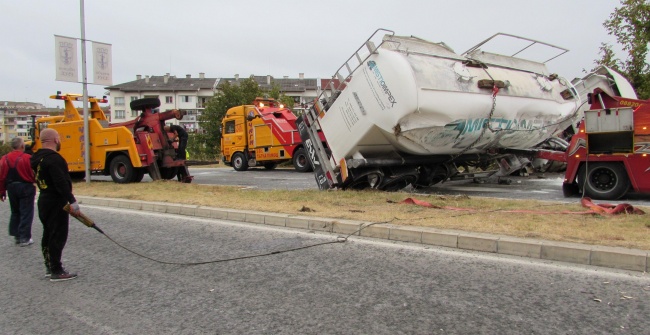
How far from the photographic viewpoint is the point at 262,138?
21141mm

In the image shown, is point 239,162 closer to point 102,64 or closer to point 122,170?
point 122,170

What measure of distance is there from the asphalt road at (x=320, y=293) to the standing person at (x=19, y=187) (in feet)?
2.17


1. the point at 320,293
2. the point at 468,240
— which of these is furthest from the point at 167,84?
the point at 320,293

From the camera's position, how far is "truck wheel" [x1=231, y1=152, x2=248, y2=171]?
22203 millimetres

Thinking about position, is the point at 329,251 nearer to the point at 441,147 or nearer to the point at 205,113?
the point at 441,147

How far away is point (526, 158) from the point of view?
41.1ft

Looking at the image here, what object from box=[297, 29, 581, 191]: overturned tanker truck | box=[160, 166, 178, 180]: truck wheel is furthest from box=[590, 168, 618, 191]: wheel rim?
box=[160, 166, 178, 180]: truck wheel

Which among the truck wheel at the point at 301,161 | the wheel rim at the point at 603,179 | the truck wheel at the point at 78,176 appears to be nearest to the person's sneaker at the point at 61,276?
the wheel rim at the point at 603,179

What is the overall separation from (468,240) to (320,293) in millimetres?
2282

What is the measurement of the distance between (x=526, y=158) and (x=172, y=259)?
33.1 ft

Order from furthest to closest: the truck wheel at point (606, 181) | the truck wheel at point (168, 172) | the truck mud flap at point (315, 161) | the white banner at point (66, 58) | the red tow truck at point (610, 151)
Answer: the truck wheel at point (168, 172), the white banner at point (66, 58), the truck mud flap at point (315, 161), the truck wheel at point (606, 181), the red tow truck at point (610, 151)

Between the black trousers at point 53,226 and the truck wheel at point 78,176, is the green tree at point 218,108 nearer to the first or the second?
the truck wheel at point 78,176

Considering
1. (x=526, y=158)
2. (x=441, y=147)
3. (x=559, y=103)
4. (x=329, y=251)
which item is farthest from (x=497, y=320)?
(x=526, y=158)

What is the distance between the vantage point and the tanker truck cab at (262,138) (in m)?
20.2
